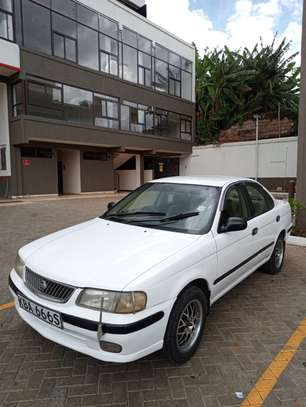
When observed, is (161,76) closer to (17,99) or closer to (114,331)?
(17,99)

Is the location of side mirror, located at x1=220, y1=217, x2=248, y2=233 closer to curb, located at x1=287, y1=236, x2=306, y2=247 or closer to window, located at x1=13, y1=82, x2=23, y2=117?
curb, located at x1=287, y1=236, x2=306, y2=247

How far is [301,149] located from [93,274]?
5.87 meters

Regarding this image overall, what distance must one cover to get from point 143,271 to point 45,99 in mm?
14262

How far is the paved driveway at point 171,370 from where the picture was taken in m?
1.95

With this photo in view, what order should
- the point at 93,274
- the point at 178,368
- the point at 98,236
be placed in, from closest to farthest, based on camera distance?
the point at 93,274, the point at 178,368, the point at 98,236

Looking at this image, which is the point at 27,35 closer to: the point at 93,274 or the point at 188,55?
the point at 188,55

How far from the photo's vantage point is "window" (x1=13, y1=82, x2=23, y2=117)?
13288 mm

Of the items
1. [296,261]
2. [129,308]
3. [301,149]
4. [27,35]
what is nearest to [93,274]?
[129,308]

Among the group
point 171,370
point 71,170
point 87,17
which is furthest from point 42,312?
point 87,17

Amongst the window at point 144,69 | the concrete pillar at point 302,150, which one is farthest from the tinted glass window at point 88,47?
the concrete pillar at point 302,150

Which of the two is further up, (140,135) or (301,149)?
(140,135)

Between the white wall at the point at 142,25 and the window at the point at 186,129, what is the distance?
2002 mm

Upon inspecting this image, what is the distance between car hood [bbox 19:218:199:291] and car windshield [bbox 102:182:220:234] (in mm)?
164

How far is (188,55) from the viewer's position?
2194 cm
